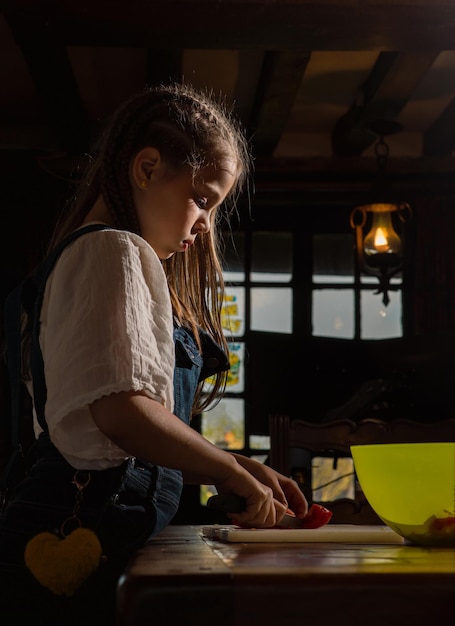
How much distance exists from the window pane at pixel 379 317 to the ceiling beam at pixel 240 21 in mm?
2689

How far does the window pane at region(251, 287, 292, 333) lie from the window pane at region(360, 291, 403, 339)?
0.51 m

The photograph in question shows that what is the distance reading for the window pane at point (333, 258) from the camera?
6238 mm

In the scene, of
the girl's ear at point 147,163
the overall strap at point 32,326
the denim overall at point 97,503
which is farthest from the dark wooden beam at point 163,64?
the denim overall at point 97,503

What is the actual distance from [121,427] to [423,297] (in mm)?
5224

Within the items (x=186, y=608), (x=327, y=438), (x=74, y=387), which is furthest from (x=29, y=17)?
(x=186, y=608)

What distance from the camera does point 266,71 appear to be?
464 centimetres

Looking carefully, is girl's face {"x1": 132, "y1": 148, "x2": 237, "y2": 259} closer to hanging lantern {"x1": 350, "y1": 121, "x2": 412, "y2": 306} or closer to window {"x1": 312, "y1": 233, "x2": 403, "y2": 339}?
hanging lantern {"x1": 350, "y1": 121, "x2": 412, "y2": 306}

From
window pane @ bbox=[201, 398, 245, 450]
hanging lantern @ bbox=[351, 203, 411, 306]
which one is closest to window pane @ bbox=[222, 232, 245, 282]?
window pane @ bbox=[201, 398, 245, 450]

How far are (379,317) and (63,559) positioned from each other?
5327 mm

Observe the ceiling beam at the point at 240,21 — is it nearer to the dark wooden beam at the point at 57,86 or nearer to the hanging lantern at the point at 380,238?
the dark wooden beam at the point at 57,86

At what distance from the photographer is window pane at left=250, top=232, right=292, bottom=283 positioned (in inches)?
245

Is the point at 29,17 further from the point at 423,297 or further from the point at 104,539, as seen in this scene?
the point at 423,297

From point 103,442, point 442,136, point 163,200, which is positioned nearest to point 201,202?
point 163,200

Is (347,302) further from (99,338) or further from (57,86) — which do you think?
(99,338)
